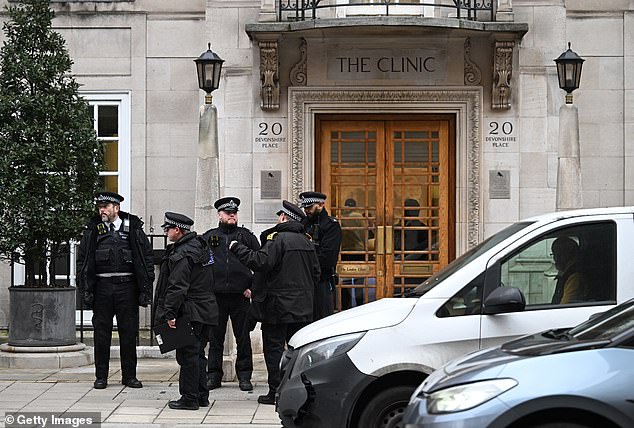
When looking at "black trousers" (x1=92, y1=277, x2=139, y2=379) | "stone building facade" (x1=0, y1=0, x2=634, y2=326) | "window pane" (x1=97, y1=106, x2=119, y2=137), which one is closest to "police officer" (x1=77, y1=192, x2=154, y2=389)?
"black trousers" (x1=92, y1=277, x2=139, y2=379)

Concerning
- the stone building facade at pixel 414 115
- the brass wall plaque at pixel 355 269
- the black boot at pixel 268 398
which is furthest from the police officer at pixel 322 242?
the brass wall plaque at pixel 355 269

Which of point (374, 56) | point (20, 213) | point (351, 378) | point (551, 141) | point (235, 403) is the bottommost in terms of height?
point (235, 403)

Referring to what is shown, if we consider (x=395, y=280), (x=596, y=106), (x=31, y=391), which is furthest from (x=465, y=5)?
(x=31, y=391)

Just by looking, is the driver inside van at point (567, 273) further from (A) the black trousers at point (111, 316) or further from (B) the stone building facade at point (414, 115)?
(B) the stone building facade at point (414, 115)

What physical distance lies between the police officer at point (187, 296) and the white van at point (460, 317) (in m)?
2.48

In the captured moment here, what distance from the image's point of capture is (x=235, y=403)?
36.2ft

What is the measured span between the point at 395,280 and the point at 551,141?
2752 millimetres

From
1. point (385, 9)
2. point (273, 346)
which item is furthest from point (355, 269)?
point (273, 346)

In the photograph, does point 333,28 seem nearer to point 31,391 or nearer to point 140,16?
point 140,16

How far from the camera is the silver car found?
19.6 feet

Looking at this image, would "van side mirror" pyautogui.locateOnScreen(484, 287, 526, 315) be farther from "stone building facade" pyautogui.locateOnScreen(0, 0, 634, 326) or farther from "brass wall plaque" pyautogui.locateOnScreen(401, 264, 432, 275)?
"brass wall plaque" pyautogui.locateOnScreen(401, 264, 432, 275)

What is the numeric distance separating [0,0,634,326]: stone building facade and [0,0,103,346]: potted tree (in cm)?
226

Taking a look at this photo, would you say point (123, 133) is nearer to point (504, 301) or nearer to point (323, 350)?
point (323, 350)

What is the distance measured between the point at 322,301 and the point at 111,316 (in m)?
2.27
